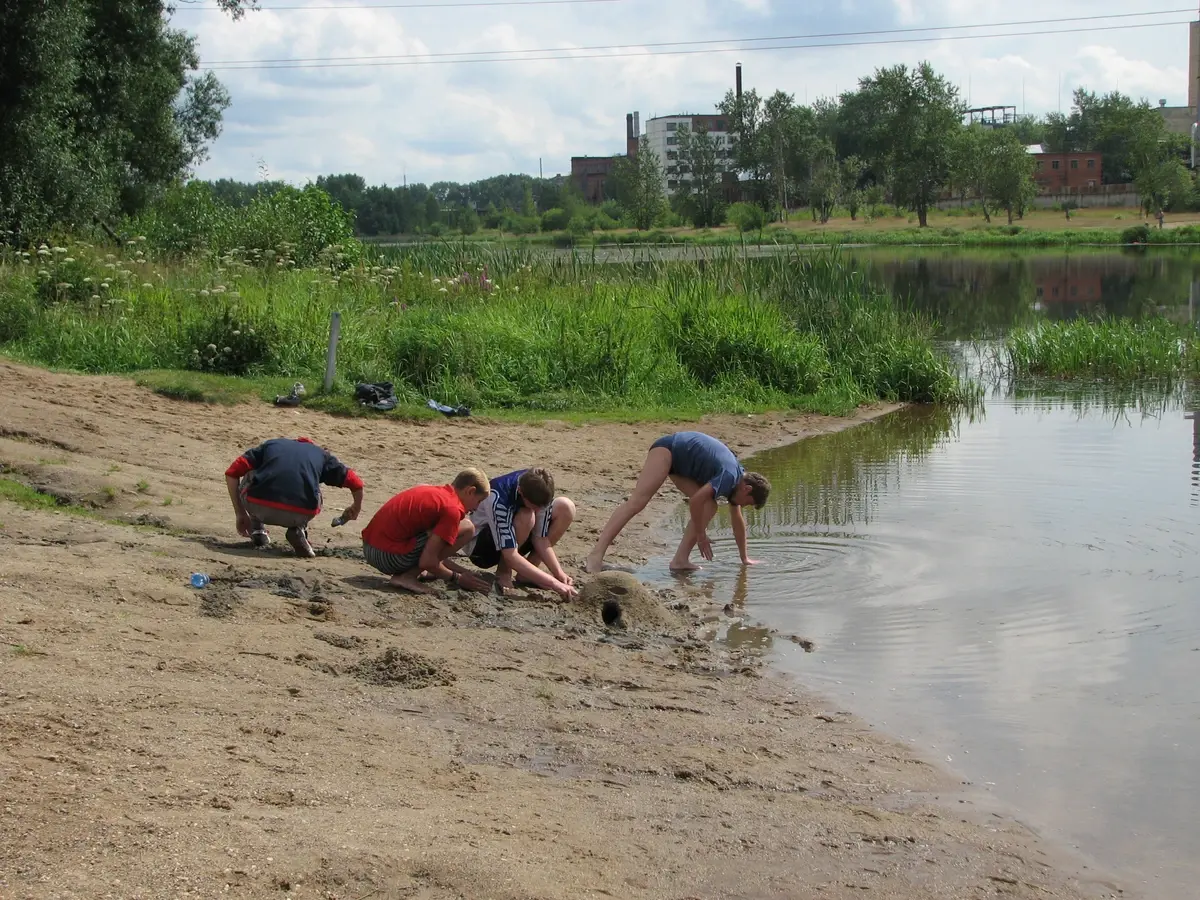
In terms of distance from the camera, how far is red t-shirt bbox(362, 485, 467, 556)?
7.96 meters

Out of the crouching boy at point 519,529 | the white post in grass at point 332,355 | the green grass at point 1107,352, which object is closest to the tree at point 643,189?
the green grass at point 1107,352

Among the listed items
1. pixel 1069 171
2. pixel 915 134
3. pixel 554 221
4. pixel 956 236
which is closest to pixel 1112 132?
pixel 1069 171

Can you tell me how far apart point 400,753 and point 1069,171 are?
116 metres

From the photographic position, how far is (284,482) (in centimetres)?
812

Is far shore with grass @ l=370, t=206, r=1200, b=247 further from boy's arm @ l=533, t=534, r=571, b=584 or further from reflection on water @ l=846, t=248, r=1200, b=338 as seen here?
boy's arm @ l=533, t=534, r=571, b=584

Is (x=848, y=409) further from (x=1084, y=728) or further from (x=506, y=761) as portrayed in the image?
(x=506, y=761)

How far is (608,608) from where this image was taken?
8.26m

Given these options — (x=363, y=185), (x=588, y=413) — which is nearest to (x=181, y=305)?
(x=588, y=413)

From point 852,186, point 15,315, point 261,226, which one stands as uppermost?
point 852,186

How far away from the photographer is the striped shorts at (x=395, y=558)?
8133mm

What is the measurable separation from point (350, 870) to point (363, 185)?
114 meters

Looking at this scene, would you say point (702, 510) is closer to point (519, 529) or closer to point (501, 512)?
point (519, 529)

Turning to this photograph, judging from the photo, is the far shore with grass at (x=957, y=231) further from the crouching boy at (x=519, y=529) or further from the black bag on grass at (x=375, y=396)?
the crouching boy at (x=519, y=529)

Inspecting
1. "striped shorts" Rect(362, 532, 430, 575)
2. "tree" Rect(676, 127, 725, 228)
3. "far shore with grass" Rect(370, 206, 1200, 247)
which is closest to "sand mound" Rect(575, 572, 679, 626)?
"striped shorts" Rect(362, 532, 430, 575)
